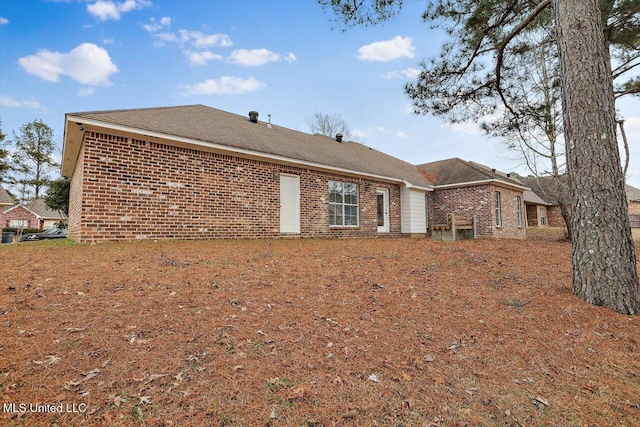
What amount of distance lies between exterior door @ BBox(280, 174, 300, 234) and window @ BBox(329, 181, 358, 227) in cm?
146

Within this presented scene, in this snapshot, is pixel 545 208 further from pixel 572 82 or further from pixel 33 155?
pixel 33 155

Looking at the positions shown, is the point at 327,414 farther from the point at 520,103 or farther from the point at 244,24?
the point at 244,24

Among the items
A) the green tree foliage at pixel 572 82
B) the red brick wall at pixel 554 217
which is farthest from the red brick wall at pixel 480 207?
the red brick wall at pixel 554 217

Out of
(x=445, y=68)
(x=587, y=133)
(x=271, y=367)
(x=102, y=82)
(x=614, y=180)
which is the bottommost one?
(x=271, y=367)

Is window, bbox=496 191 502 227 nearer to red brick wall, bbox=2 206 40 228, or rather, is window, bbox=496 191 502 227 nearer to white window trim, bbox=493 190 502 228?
white window trim, bbox=493 190 502 228

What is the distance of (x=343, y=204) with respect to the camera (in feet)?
37.4

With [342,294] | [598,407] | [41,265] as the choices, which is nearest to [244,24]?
[41,265]

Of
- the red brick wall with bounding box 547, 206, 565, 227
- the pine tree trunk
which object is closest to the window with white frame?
the pine tree trunk

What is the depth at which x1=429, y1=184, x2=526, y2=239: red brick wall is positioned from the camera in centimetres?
1331

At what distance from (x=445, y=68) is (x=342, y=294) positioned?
5952 mm

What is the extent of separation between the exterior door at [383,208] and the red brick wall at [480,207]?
3.07m

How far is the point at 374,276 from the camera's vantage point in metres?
4.48

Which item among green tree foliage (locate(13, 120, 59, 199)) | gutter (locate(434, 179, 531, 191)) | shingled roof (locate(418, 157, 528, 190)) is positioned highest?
green tree foliage (locate(13, 120, 59, 199))

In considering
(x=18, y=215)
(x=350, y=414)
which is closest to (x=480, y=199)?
(x=350, y=414)
